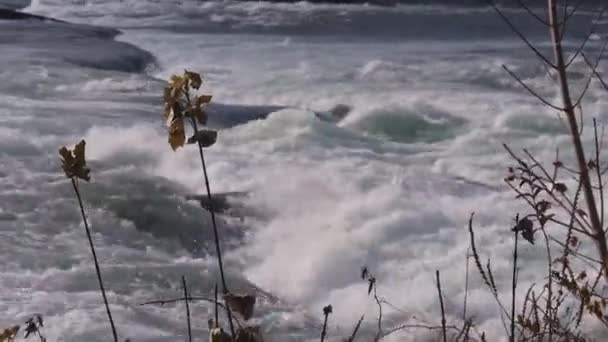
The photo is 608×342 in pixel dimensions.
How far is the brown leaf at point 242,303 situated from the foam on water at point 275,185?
7.30ft

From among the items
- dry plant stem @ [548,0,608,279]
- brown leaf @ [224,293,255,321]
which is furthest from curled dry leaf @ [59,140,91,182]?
dry plant stem @ [548,0,608,279]

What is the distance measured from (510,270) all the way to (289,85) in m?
6.33

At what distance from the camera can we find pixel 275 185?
20.3 feet

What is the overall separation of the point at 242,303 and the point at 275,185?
4.73 metres

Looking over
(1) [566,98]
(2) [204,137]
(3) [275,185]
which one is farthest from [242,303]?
(3) [275,185]

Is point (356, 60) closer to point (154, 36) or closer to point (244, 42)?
point (244, 42)

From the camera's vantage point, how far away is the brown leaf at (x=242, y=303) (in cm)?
144

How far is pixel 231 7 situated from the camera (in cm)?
2145

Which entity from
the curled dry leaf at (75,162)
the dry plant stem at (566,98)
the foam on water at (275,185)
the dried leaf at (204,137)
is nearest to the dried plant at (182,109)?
the dried leaf at (204,137)

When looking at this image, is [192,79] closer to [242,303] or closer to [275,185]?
[242,303]

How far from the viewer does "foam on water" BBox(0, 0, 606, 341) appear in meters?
4.25

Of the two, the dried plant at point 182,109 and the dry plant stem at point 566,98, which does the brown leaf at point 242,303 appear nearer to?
the dried plant at point 182,109

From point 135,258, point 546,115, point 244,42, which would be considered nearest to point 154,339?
point 135,258

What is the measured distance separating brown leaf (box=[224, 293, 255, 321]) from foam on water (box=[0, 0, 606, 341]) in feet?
7.30
